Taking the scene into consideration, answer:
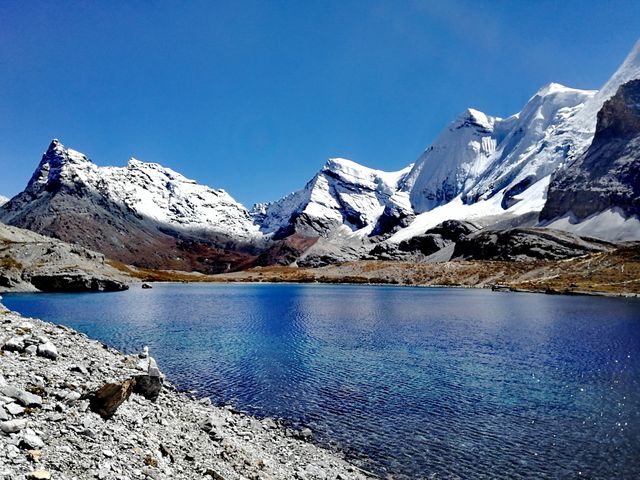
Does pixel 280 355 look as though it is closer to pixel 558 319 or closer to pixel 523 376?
pixel 523 376

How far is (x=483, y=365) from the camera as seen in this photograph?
1673 inches

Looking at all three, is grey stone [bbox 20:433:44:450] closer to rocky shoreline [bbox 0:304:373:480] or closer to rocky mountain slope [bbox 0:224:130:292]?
rocky shoreline [bbox 0:304:373:480]

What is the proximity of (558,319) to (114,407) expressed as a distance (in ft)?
254

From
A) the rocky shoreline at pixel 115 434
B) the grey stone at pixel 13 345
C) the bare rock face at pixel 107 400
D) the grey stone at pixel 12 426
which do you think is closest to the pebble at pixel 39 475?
the rocky shoreline at pixel 115 434

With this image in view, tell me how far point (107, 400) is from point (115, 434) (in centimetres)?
175

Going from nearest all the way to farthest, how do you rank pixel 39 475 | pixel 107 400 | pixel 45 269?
pixel 39 475 → pixel 107 400 → pixel 45 269

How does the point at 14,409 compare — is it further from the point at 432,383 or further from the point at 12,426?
the point at 432,383

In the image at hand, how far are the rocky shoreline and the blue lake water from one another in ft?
9.74

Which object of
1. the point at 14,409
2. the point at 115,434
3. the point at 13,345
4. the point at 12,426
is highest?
the point at 13,345

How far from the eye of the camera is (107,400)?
55.5 ft

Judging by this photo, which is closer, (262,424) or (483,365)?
(262,424)

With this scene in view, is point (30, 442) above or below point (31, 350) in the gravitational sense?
below

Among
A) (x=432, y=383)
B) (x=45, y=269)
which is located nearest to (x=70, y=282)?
(x=45, y=269)

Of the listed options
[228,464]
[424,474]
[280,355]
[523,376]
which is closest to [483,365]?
[523,376]
